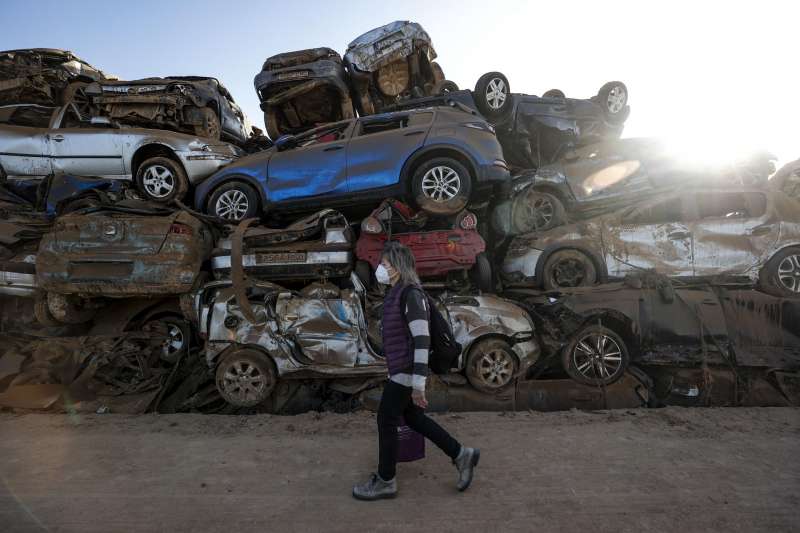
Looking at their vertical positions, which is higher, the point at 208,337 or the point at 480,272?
the point at 480,272

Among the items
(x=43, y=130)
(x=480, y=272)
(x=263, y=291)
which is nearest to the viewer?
(x=263, y=291)

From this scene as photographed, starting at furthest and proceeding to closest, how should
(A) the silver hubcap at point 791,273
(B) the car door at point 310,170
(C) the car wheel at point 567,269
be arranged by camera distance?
(C) the car wheel at point 567,269 → (B) the car door at point 310,170 → (A) the silver hubcap at point 791,273

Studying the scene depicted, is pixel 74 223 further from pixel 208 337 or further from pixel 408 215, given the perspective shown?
pixel 408 215

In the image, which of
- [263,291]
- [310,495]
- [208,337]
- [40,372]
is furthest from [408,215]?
[40,372]

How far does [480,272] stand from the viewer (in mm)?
5355

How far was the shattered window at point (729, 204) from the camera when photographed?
18.8 ft

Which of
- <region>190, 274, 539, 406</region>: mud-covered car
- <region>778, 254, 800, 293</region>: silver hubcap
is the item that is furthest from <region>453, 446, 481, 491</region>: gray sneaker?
<region>778, 254, 800, 293</region>: silver hubcap

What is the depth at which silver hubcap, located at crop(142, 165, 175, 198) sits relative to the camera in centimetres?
634

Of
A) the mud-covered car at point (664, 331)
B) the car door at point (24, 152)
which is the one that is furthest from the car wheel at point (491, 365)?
the car door at point (24, 152)

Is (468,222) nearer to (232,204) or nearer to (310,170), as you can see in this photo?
(310,170)

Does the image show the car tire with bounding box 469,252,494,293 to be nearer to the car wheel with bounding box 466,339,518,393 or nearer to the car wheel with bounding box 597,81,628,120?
the car wheel with bounding box 466,339,518,393

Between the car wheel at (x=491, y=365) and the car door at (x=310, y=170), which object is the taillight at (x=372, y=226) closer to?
the car door at (x=310, y=170)

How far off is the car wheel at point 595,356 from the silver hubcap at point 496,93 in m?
4.93

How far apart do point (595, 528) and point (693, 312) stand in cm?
382
